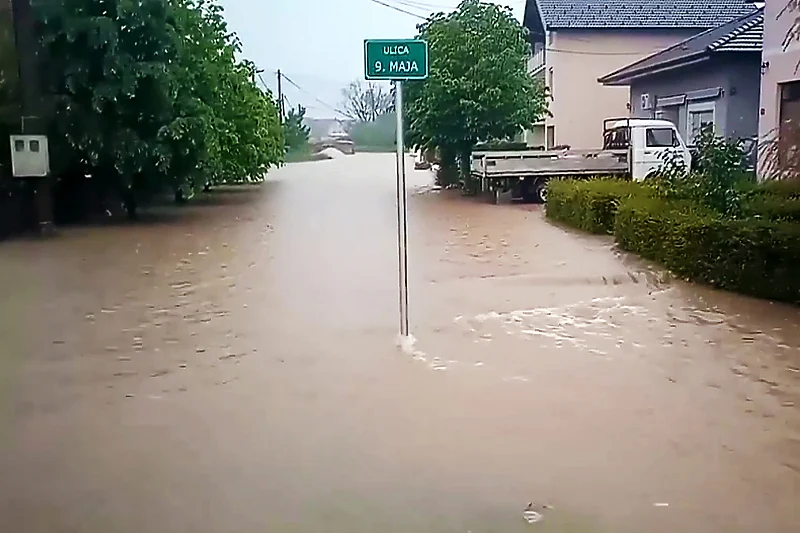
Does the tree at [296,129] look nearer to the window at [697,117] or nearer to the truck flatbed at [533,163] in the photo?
the truck flatbed at [533,163]

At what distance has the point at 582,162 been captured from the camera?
2233cm

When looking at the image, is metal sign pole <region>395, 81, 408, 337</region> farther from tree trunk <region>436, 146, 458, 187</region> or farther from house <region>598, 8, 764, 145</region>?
tree trunk <region>436, 146, 458, 187</region>

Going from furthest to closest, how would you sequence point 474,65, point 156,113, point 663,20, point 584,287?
point 663,20 → point 474,65 → point 156,113 → point 584,287

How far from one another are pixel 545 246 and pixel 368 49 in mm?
7480

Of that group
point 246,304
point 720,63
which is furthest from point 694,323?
point 720,63

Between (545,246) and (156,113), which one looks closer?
(545,246)

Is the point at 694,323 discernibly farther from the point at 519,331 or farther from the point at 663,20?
the point at 663,20

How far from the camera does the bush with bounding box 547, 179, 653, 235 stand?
1538cm

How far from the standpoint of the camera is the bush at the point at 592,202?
1538 centimetres

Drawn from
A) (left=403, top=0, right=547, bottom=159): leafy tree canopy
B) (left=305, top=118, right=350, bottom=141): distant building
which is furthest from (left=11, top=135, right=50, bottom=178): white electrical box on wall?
(left=305, top=118, right=350, bottom=141): distant building

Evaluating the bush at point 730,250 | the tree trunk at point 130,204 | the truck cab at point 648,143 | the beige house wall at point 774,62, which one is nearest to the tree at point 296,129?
the tree trunk at point 130,204

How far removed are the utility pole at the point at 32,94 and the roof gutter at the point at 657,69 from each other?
44.0 ft

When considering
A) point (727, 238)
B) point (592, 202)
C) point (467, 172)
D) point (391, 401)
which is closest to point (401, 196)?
point (391, 401)

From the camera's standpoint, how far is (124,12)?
17828 mm
